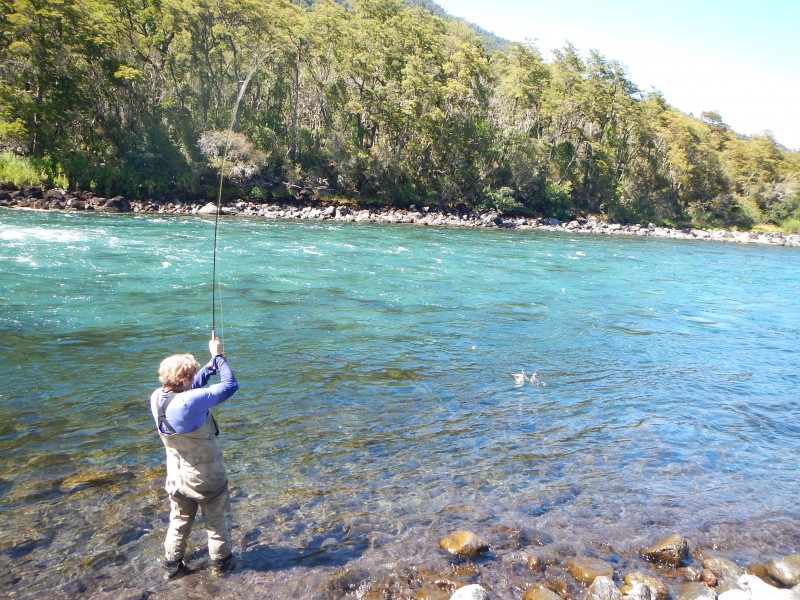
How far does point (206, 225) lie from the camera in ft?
101

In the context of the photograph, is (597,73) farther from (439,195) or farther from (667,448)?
(667,448)

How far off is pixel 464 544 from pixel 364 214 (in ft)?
124

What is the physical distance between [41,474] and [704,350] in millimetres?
12430

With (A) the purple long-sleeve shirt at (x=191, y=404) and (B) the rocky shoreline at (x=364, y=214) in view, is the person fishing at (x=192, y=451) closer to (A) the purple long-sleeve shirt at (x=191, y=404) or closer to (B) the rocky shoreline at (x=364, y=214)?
(A) the purple long-sleeve shirt at (x=191, y=404)

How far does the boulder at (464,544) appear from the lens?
16.3 ft

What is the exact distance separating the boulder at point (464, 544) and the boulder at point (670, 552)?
1.46 m

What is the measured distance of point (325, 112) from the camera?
162 feet

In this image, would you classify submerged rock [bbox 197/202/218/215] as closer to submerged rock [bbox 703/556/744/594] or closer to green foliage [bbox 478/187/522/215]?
green foliage [bbox 478/187/522/215]

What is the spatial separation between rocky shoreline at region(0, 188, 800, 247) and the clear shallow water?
1757 centimetres

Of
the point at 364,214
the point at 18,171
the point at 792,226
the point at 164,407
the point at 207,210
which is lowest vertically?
the point at 164,407

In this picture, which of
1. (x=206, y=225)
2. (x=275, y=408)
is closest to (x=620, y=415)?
(x=275, y=408)

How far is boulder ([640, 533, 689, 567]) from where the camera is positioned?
197 inches

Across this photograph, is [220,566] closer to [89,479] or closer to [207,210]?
[89,479]

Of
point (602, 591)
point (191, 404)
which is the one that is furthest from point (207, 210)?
point (602, 591)
